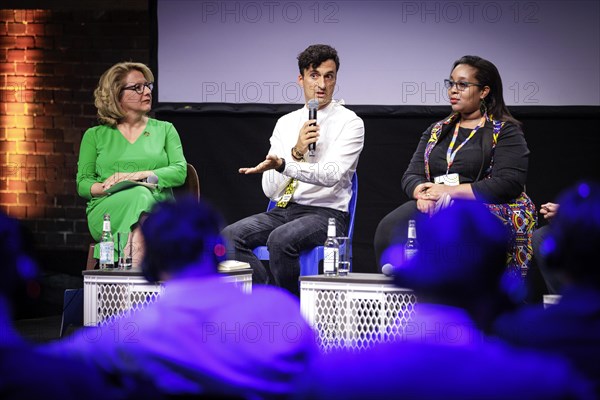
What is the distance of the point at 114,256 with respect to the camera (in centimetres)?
405

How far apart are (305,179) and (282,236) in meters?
0.32

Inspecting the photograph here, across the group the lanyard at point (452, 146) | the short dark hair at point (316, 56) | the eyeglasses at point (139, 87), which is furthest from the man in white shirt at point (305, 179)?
the eyeglasses at point (139, 87)

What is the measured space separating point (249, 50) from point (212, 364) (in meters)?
4.31

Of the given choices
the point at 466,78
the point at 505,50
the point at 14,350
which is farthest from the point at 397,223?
the point at 14,350

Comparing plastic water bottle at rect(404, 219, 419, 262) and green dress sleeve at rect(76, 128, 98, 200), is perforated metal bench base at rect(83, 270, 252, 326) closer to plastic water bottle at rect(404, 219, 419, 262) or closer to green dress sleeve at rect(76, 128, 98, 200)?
plastic water bottle at rect(404, 219, 419, 262)

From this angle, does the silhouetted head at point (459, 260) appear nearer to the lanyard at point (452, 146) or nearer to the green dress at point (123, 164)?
the lanyard at point (452, 146)

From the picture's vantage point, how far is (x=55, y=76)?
6285 mm

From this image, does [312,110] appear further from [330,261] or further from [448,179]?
[330,261]

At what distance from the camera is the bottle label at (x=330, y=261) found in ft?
11.3

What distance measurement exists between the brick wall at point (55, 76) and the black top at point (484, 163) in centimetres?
301

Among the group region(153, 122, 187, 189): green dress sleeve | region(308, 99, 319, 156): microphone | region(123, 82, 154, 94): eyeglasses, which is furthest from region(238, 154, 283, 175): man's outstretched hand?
region(123, 82, 154, 94): eyeglasses

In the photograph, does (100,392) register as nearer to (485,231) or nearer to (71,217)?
(485,231)

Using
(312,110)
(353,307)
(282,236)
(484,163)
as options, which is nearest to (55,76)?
(312,110)

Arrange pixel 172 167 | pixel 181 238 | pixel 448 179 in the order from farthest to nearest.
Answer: pixel 172 167 < pixel 448 179 < pixel 181 238
